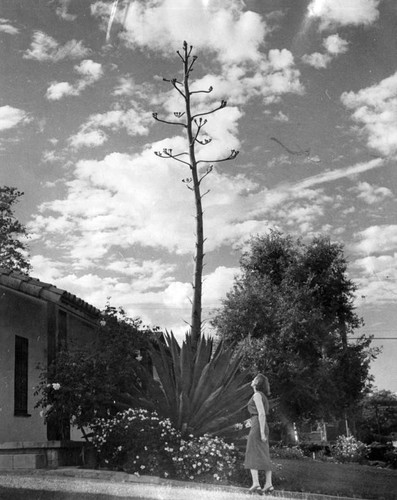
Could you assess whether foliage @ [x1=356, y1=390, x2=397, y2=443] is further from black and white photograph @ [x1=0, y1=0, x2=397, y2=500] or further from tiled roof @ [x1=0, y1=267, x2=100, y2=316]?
tiled roof @ [x1=0, y1=267, x2=100, y2=316]

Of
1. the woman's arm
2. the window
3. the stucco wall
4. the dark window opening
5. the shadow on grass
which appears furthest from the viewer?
the window

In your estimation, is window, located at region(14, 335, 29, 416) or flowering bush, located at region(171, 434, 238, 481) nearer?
flowering bush, located at region(171, 434, 238, 481)

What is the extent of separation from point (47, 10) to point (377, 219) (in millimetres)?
15095

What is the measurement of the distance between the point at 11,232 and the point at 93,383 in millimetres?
20964

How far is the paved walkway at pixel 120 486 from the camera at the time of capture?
28.9 ft

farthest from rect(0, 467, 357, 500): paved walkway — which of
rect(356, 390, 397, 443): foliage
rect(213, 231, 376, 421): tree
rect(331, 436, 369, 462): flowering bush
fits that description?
rect(356, 390, 397, 443): foliage

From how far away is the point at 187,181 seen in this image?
16875mm

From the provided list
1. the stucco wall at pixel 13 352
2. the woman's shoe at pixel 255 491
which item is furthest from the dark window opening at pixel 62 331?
the woman's shoe at pixel 255 491

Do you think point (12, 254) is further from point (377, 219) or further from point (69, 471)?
point (69, 471)

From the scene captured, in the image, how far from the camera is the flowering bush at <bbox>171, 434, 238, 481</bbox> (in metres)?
10.5

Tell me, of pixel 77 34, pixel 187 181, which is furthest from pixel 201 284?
pixel 77 34

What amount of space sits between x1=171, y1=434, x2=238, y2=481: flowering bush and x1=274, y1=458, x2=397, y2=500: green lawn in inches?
43.1

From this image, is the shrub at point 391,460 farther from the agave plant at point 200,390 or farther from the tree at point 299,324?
the agave plant at point 200,390

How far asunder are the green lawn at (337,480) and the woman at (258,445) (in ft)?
5.82
